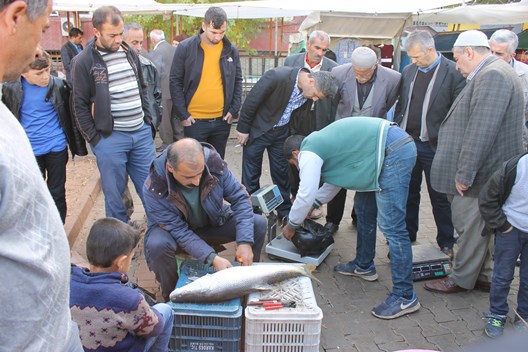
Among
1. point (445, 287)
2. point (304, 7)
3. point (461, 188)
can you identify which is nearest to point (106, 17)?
point (461, 188)

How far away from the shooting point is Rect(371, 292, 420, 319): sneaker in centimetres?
402

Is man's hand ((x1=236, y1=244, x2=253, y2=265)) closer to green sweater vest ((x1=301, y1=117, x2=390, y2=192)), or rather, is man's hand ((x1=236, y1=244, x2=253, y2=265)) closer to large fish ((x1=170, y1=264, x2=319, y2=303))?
large fish ((x1=170, y1=264, x2=319, y2=303))

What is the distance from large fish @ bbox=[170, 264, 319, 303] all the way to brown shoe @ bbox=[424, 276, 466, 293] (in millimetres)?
1665

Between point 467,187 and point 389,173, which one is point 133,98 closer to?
point 389,173

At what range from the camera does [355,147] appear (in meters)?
3.89

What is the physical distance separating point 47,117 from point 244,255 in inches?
89.5

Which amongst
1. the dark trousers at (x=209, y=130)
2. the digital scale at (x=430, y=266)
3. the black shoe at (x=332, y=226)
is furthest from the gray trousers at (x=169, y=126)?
the digital scale at (x=430, y=266)

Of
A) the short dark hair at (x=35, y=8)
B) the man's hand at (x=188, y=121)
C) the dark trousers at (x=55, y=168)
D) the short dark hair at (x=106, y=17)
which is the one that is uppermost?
the short dark hair at (x=35, y=8)

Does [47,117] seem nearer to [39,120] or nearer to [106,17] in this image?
[39,120]

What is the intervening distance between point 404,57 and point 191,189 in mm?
10121

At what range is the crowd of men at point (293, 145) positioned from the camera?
3697 millimetres

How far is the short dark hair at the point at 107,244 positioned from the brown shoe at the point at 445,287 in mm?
2844

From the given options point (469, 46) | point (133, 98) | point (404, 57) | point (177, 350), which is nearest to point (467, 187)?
point (469, 46)

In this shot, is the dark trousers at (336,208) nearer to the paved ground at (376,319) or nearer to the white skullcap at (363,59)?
the paved ground at (376,319)
